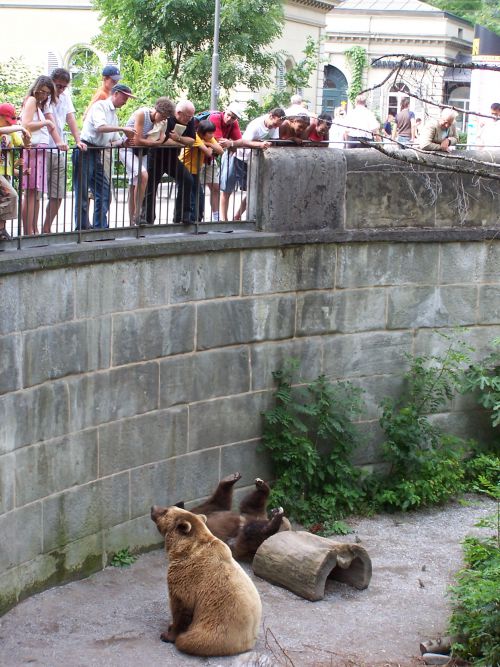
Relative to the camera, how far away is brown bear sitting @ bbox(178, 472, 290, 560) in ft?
34.3

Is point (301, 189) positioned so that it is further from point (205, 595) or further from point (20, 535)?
point (205, 595)

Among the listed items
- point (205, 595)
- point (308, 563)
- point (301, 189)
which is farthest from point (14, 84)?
point (205, 595)

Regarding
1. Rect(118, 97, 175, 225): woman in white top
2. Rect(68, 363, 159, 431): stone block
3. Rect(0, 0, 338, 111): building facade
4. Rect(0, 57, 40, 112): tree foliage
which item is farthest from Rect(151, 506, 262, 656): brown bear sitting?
Rect(0, 0, 338, 111): building facade

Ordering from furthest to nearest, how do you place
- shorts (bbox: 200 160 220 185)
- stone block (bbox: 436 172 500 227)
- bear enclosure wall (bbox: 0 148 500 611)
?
stone block (bbox: 436 172 500 227) < shorts (bbox: 200 160 220 185) < bear enclosure wall (bbox: 0 148 500 611)

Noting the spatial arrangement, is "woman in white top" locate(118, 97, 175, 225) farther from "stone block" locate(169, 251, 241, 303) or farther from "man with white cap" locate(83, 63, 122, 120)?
"stone block" locate(169, 251, 241, 303)

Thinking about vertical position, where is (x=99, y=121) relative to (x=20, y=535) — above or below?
above

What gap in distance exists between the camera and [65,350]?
9664 millimetres

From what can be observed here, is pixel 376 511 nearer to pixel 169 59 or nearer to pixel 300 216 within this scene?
pixel 300 216

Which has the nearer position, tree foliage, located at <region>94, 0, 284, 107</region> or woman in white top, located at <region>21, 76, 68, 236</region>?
woman in white top, located at <region>21, 76, 68, 236</region>

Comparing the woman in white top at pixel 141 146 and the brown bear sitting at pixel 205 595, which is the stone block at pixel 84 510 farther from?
the woman in white top at pixel 141 146

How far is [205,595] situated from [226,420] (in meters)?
2.94

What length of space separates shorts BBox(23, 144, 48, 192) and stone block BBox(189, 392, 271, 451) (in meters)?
2.56

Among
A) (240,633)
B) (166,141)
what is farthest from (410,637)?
(166,141)

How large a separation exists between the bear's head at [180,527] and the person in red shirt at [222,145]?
348cm
